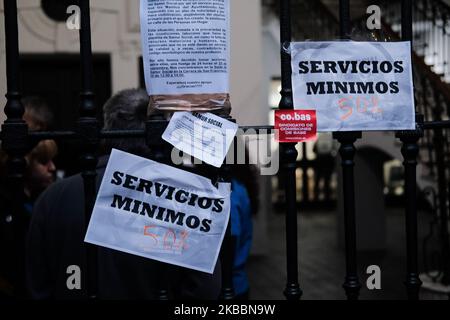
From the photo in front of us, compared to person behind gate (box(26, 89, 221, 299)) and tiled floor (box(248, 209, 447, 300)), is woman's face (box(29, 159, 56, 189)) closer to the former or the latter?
person behind gate (box(26, 89, 221, 299))

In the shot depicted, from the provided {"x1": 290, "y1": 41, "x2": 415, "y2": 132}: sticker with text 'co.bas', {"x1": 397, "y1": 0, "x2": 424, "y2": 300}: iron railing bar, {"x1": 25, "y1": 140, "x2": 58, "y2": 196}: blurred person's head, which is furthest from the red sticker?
{"x1": 25, "y1": 140, "x2": 58, "y2": 196}: blurred person's head

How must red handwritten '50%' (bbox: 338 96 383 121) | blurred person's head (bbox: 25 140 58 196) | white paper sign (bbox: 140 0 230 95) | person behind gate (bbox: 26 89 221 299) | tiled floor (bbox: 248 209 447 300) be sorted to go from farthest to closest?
Answer: tiled floor (bbox: 248 209 447 300), blurred person's head (bbox: 25 140 58 196), person behind gate (bbox: 26 89 221 299), red handwritten '50%' (bbox: 338 96 383 121), white paper sign (bbox: 140 0 230 95)

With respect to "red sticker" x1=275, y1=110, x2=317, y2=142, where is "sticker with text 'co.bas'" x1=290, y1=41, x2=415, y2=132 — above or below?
above

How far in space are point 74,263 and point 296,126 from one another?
97 centimetres

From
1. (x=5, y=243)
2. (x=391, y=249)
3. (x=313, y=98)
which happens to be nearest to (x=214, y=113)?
(x=313, y=98)

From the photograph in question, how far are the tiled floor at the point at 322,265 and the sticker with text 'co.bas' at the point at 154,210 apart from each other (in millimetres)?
5076

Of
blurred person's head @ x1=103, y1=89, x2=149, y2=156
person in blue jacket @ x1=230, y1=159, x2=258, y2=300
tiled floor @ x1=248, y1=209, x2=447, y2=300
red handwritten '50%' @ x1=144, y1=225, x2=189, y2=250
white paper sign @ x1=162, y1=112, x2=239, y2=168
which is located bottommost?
tiled floor @ x1=248, y1=209, x2=447, y2=300

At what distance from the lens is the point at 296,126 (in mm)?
1737

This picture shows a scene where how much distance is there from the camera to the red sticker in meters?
1.73

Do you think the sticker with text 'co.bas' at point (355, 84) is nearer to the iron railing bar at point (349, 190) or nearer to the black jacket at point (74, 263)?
the iron railing bar at point (349, 190)

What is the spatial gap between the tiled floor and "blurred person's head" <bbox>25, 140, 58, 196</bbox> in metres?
3.96

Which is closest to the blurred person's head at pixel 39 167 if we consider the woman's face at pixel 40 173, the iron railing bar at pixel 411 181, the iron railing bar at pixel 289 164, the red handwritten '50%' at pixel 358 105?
the woman's face at pixel 40 173

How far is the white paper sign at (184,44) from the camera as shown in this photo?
1.67m

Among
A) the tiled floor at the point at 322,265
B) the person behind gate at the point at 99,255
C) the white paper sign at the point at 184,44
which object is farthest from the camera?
the tiled floor at the point at 322,265
